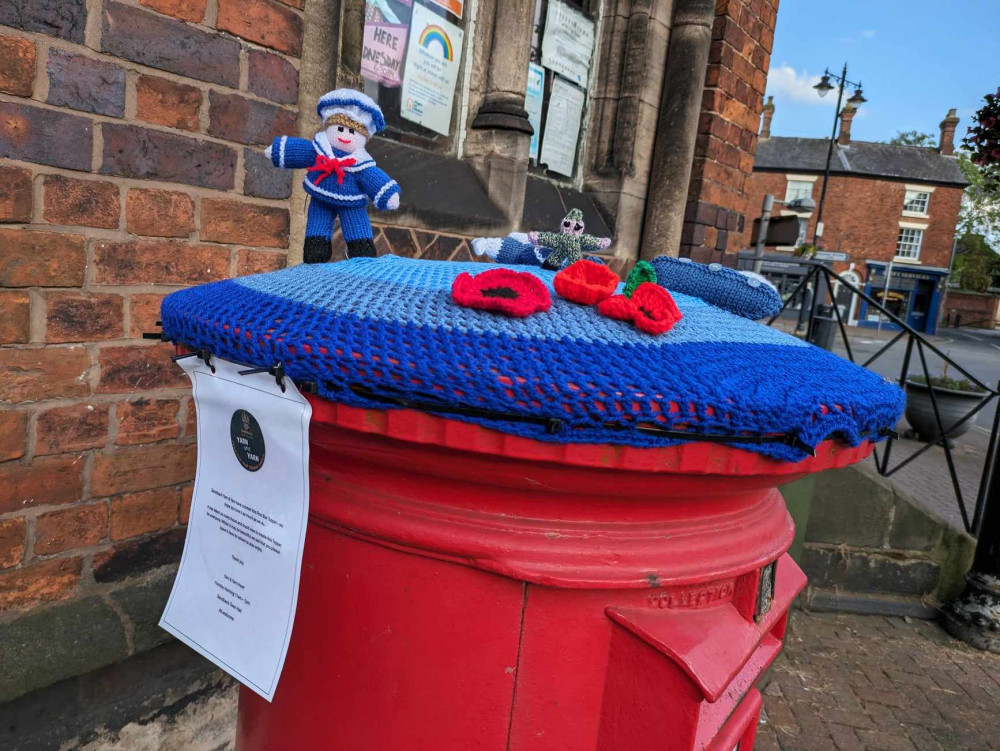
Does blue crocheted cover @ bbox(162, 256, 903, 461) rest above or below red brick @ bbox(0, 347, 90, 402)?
above

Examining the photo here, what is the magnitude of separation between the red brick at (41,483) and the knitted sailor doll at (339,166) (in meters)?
0.93

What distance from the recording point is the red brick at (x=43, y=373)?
5.06 ft

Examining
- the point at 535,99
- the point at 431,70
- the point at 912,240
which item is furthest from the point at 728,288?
the point at 912,240

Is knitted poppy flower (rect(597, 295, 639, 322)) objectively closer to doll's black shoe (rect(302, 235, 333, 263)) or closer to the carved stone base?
doll's black shoe (rect(302, 235, 333, 263))

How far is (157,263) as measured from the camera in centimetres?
176

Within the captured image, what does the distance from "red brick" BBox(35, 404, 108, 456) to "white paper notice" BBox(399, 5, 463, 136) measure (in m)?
2.07

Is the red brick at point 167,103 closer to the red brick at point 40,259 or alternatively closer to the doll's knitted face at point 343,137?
the red brick at point 40,259

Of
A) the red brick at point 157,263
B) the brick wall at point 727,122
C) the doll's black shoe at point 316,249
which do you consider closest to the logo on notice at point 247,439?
the doll's black shoe at point 316,249

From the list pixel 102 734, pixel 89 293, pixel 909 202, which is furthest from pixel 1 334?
pixel 909 202

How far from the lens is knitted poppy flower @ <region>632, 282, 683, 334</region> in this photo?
813 mm

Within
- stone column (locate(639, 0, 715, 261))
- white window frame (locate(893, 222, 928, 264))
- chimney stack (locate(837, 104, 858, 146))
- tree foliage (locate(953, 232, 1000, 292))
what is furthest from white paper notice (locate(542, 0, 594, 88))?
tree foliage (locate(953, 232, 1000, 292))

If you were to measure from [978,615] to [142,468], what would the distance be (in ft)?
13.1

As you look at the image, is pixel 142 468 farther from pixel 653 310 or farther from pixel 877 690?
pixel 877 690

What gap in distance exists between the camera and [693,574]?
0.87 metres
